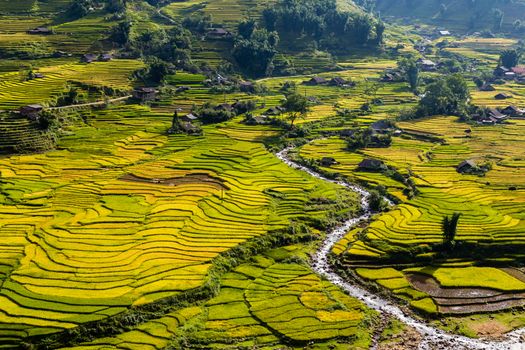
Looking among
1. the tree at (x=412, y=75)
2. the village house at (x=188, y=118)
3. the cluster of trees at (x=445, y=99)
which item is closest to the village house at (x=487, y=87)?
the tree at (x=412, y=75)

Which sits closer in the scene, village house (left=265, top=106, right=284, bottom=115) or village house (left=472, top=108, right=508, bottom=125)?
village house (left=472, top=108, right=508, bottom=125)

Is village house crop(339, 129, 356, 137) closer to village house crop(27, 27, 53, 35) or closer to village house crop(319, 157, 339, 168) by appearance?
village house crop(319, 157, 339, 168)

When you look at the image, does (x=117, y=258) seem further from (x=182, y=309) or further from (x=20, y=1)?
(x=20, y=1)

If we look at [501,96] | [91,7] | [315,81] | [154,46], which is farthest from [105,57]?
[501,96]

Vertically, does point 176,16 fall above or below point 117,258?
above

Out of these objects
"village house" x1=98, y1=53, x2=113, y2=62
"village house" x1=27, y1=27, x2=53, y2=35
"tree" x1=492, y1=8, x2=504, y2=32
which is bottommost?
"village house" x1=98, y1=53, x2=113, y2=62

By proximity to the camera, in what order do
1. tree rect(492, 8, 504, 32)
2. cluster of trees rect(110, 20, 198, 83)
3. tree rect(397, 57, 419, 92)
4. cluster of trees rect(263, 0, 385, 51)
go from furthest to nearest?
tree rect(492, 8, 504, 32)
cluster of trees rect(263, 0, 385, 51)
tree rect(397, 57, 419, 92)
cluster of trees rect(110, 20, 198, 83)

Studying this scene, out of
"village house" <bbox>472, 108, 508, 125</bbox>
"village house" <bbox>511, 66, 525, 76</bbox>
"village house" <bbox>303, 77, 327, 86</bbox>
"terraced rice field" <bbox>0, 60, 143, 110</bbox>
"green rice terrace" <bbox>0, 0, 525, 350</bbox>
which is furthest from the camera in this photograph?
"village house" <bbox>511, 66, 525, 76</bbox>

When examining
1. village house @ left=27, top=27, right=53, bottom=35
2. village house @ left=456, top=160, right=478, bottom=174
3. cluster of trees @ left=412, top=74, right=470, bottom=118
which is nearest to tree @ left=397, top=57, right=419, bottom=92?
cluster of trees @ left=412, top=74, right=470, bottom=118

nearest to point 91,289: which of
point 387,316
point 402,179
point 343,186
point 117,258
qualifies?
point 117,258
